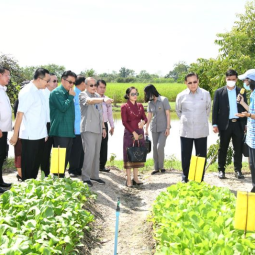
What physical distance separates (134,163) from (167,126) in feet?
4.21

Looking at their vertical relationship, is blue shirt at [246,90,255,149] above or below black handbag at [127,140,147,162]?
above

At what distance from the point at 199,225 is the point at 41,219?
57.3 inches

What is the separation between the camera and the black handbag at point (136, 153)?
692cm

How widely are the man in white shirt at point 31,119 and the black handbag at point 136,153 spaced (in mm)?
1844

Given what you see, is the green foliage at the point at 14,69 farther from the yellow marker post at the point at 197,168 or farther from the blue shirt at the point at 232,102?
the yellow marker post at the point at 197,168

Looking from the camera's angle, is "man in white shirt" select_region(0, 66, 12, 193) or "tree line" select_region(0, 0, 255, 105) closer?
"man in white shirt" select_region(0, 66, 12, 193)

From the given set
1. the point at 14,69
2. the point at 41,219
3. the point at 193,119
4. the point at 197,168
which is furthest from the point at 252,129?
the point at 14,69

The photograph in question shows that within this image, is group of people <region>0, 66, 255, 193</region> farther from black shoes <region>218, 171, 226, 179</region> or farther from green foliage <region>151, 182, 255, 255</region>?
green foliage <region>151, 182, 255, 255</region>

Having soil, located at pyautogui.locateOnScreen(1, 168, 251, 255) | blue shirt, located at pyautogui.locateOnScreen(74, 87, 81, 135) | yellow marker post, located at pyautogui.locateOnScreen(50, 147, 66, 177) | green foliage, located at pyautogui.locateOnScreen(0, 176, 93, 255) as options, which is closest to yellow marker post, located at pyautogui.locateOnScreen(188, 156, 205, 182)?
soil, located at pyautogui.locateOnScreen(1, 168, 251, 255)

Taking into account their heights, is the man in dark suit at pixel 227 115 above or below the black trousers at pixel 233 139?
above

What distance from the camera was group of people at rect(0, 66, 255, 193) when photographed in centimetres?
550

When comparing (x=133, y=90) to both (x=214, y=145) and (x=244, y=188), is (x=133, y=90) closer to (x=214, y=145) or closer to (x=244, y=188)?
(x=244, y=188)

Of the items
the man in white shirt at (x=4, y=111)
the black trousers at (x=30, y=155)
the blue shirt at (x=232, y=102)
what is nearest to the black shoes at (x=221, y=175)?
the blue shirt at (x=232, y=102)

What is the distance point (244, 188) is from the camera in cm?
692
